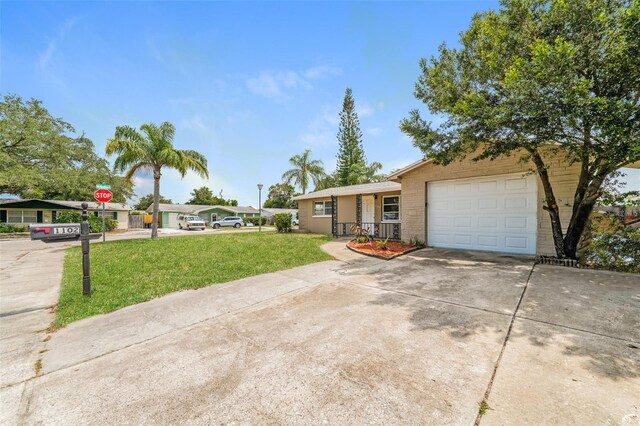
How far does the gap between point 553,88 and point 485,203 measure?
4.26 metres

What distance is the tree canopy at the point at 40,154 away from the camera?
2139 centimetres

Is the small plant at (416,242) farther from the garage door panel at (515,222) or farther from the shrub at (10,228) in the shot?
the shrub at (10,228)

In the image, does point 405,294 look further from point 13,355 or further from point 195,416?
point 13,355

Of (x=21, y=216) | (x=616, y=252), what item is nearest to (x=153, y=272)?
(x=616, y=252)

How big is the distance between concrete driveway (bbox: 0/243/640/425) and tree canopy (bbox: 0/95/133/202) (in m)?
22.2

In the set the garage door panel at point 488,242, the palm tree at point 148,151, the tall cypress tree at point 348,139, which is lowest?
the garage door panel at point 488,242

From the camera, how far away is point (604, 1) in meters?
5.13

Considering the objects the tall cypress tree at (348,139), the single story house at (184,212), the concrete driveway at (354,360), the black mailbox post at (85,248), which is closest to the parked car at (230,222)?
the single story house at (184,212)

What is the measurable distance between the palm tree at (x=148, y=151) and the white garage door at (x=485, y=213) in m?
12.9

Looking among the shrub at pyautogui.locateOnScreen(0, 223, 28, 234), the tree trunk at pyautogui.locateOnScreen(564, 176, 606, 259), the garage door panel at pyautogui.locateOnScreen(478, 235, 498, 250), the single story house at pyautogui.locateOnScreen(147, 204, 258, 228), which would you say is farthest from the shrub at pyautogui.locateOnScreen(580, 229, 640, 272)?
the single story house at pyautogui.locateOnScreen(147, 204, 258, 228)

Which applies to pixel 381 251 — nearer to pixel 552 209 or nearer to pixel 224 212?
pixel 552 209

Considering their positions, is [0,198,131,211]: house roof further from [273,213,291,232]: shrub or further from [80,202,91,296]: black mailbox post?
[80,202,91,296]: black mailbox post

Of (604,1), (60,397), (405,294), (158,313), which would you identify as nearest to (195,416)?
(60,397)

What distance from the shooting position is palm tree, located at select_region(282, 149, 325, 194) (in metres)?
31.4
